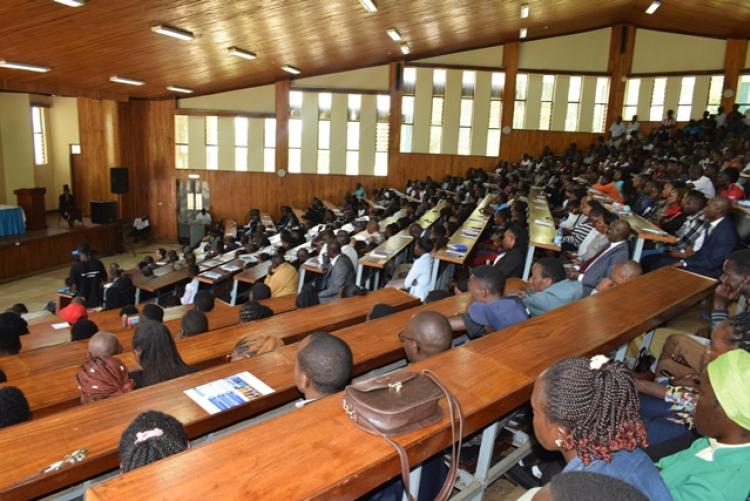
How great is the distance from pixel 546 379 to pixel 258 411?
1173 millimetres

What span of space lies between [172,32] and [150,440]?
27.6 ft

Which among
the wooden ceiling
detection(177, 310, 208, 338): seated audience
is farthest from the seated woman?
the wooden ceiling

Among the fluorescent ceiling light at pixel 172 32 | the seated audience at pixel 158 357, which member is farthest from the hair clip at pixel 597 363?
the fluorescent ceiling light at pixel 172 32

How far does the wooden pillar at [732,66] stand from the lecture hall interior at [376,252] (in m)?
0.09

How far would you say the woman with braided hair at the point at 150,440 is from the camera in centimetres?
173

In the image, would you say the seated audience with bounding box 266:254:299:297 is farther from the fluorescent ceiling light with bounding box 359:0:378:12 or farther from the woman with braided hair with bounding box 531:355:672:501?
the woman with braided hair with bounding box 531:355:672:501

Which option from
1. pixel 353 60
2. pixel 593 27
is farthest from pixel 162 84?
pixel 593 27

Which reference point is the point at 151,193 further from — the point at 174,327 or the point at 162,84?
the point at 174,327

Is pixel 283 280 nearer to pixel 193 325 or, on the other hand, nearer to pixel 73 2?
pixel 193 325

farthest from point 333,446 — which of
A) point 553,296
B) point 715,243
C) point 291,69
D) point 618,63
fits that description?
point 618,63

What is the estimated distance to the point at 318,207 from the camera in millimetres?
15727

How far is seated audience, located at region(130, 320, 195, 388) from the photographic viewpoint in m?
3.13

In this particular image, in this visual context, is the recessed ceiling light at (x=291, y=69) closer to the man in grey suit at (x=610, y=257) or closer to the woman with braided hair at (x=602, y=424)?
the man in grey suit at (x=610, y=257)

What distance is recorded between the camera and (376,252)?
721 centimetres
